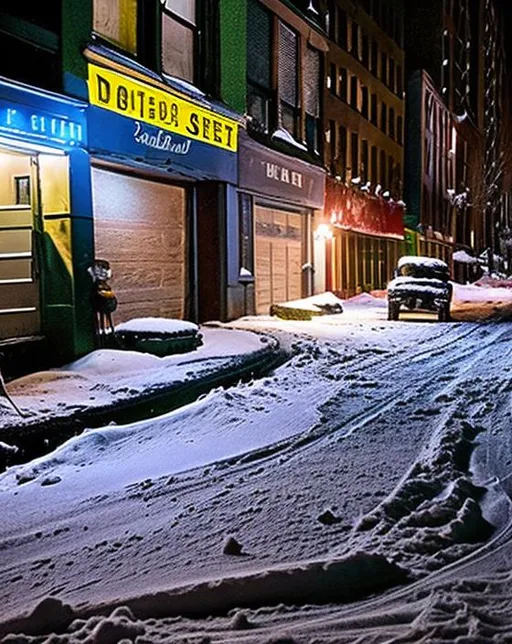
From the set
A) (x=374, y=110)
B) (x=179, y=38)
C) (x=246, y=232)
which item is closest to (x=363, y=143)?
(x=374, y=110)

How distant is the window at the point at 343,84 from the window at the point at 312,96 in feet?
18.1

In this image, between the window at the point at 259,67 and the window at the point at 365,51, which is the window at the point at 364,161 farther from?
the window at the point at 259,67

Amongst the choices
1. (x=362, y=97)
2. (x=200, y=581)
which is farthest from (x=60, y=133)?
(x=362, y=97)

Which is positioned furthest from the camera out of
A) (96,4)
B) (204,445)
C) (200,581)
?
(96,4)

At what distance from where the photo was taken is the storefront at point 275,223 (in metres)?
17.1

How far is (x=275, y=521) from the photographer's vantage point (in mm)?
4660

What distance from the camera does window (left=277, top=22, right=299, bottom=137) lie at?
19.7m

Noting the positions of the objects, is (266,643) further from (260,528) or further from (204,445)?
(204,445)

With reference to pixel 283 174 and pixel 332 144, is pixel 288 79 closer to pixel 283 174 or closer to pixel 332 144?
pixel 283 174

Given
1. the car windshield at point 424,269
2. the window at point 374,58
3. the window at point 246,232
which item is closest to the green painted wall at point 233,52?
the window at point 246,232

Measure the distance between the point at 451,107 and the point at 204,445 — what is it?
49652mm

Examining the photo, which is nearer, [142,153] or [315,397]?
[315,397]

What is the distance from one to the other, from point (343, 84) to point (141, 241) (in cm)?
1740

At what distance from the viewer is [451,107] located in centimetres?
5144
